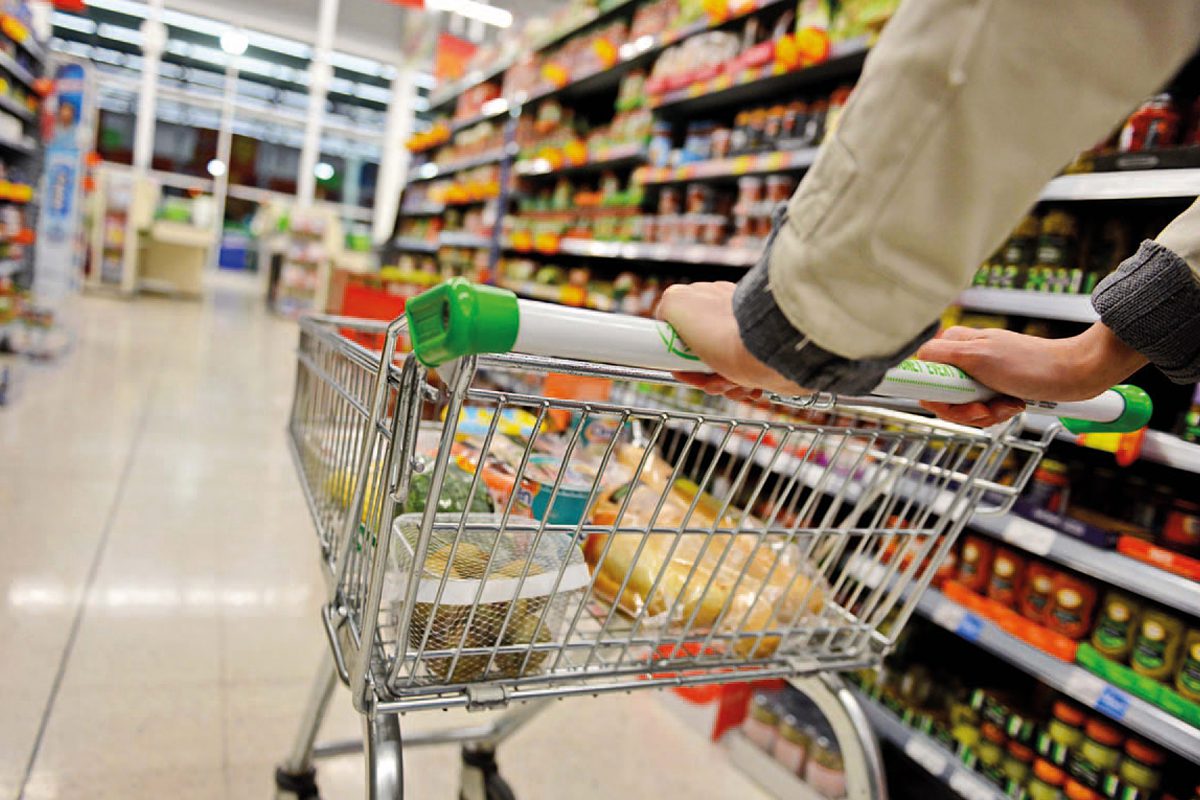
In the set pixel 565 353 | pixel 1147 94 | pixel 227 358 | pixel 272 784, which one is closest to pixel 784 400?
pixel 565 353

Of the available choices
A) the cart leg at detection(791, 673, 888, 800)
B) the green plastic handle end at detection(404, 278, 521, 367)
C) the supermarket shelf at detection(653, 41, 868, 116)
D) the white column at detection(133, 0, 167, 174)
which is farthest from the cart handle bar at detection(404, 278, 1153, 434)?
the white column at detection(133, 0, 167, 174)

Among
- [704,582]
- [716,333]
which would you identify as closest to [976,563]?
[704,582]

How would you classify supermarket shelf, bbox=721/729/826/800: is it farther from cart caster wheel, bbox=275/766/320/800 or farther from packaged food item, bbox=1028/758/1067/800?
cart caster wheel, bbox=275/766/320/800

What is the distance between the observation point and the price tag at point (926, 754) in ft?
5.72

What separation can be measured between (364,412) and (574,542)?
271mm

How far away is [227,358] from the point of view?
19.3ft

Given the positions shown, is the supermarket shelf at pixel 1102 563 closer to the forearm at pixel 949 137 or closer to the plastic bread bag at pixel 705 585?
the plastic bread bag at pixel 705 585

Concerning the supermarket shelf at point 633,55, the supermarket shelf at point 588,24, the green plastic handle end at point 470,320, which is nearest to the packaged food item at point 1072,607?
the green plastic handle end at point 470,320

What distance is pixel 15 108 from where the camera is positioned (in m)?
5.30

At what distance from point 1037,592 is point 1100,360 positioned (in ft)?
3.64

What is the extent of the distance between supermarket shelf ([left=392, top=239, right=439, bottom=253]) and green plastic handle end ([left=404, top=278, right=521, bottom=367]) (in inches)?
247

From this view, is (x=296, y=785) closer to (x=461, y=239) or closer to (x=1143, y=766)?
(x=1143, y=766)

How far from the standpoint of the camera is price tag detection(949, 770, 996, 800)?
1.65 metres

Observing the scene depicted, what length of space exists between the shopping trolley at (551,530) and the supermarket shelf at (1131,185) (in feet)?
2.29
